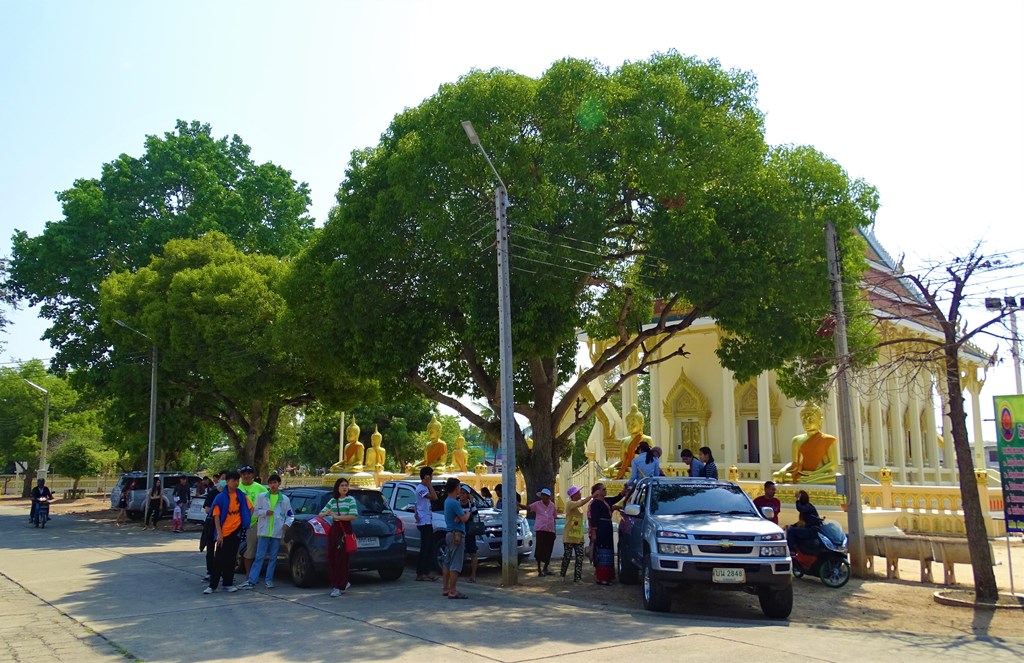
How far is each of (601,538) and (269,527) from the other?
5.13m

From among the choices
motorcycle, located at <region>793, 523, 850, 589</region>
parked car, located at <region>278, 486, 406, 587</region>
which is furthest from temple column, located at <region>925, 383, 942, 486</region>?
parked car, located at <region>278, 486, 406, 587</region>

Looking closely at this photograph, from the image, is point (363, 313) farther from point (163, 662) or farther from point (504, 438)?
point (163, 662)

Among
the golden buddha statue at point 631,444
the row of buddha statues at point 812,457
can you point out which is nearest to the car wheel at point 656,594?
the row of buddha statues at point 812,457

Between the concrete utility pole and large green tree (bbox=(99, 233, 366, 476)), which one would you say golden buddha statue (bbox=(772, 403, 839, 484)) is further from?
large green tree (bbox=(99, 233, 366, 476))

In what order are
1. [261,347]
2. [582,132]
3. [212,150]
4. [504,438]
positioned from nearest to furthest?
1. [504,438]
2. [582,132]
3. [261,347]
4. [212,150]

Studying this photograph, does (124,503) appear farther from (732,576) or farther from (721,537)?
(732,576)

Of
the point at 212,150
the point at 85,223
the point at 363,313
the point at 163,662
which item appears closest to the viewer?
the point at 163,662

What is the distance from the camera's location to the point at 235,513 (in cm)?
1180

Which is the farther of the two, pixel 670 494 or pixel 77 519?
pixel 77 519

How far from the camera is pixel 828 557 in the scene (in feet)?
43.3

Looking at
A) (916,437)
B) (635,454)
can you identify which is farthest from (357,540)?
(916,437)

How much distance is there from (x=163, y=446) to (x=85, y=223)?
978 cm

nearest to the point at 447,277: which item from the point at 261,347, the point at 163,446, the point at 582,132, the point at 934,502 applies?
→ the point at 582,132

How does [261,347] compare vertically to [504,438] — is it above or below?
above
